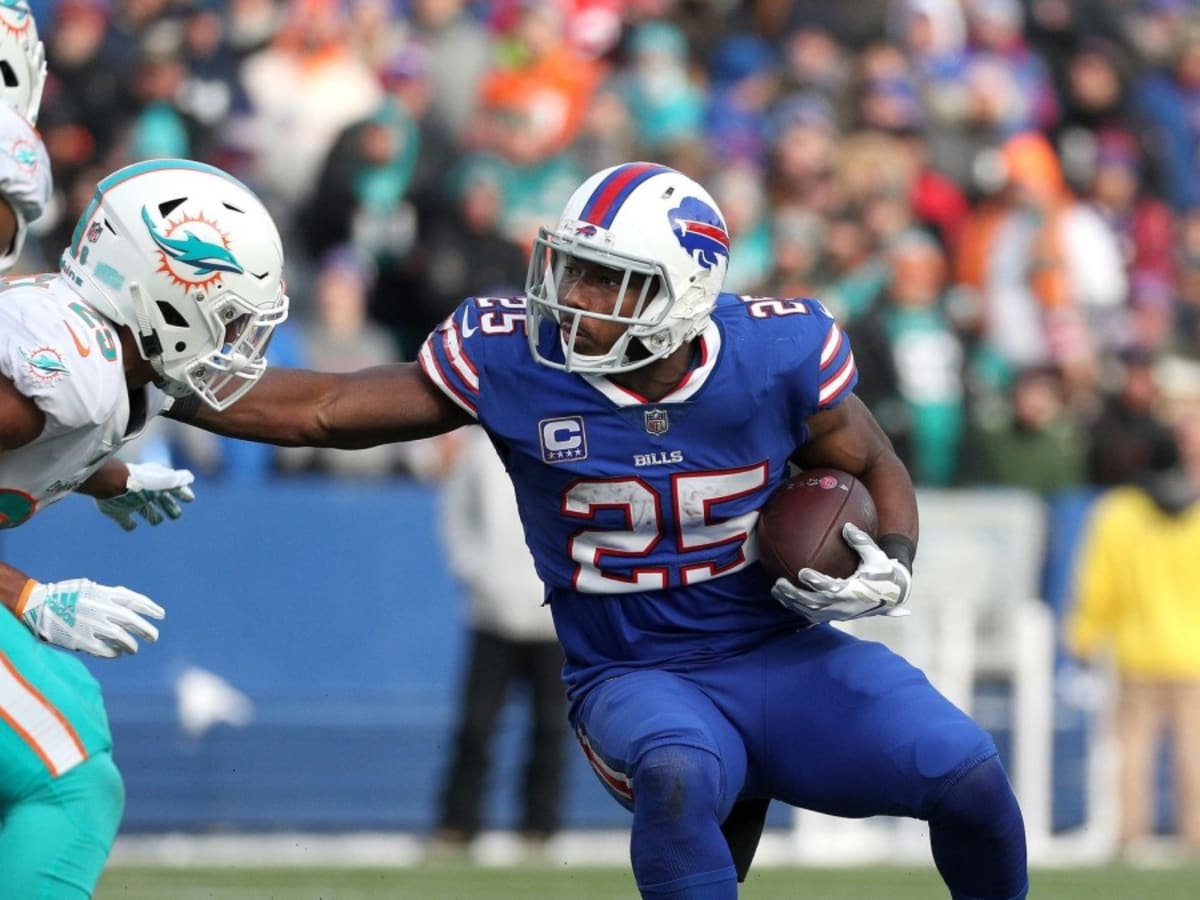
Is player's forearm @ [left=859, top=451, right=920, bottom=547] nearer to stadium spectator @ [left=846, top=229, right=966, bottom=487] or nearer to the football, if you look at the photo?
the football

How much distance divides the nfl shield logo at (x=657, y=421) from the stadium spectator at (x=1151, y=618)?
542cm

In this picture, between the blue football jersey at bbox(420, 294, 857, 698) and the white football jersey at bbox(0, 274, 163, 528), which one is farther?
the blue football jersey at bbox(420, 294, 857, 698)

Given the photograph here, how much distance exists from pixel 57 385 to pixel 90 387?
0.09 metres

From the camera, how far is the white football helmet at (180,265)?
175 inches

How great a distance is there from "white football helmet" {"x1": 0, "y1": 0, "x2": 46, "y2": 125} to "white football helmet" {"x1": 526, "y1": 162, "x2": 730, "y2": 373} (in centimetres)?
132

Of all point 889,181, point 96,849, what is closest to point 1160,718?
point 889,181

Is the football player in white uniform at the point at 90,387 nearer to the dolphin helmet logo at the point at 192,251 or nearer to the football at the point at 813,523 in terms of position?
the dolphin helmet logo at the point at 192,251

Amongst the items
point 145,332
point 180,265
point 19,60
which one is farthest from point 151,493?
point 19,60

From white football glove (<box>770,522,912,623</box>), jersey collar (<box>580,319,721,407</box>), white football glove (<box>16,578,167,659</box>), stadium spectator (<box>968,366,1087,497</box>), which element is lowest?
stadium spectator (<box>968,366,1087,497</box>)

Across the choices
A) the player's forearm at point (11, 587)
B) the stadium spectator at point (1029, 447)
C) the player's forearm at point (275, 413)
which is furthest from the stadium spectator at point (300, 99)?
the player's forearm at point (11, 587)

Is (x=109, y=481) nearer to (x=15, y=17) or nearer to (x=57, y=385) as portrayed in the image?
(x=57, y=385)

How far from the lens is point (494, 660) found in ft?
29.3

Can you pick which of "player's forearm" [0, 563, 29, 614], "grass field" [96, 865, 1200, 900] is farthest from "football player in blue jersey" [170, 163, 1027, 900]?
"grass field" [96, 865, 1200, 900]

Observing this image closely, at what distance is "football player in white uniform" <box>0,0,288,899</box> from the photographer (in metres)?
4.08
